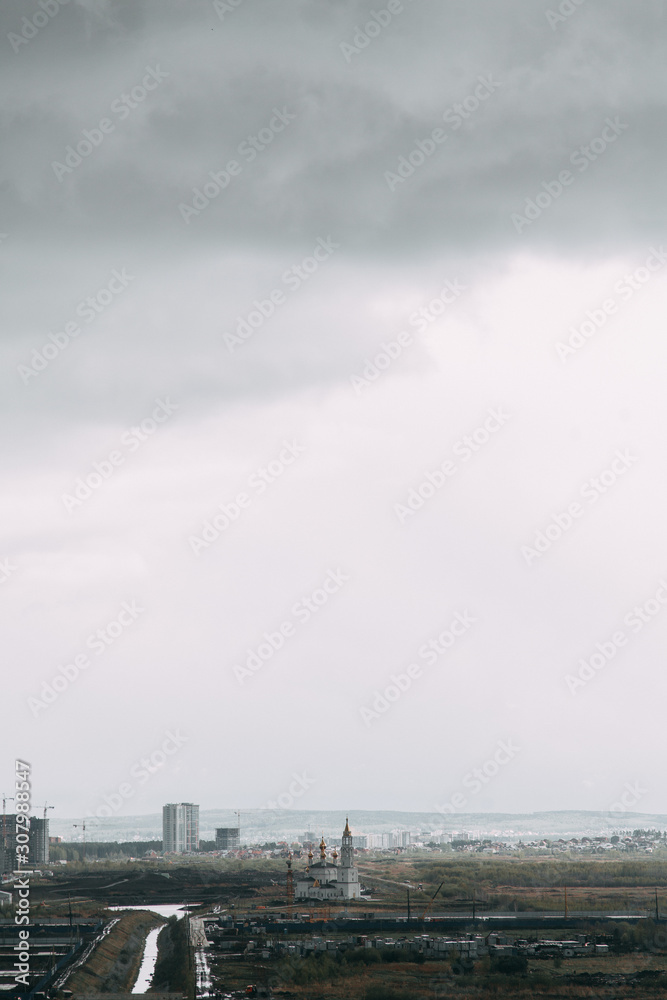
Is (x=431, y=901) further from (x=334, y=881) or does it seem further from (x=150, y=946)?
(x=150, y=946)

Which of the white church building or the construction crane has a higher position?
the white church building

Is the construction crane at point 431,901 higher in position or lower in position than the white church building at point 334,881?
lower

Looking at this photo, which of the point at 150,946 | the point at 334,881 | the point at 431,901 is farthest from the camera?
the point at 431,901

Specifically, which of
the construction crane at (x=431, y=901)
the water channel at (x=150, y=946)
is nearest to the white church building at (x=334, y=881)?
the construction crane at (x=431, y=901)

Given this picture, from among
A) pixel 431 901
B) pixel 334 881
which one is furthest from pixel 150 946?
pixel 431 901

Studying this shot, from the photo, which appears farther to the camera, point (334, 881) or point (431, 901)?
point (431, 901)

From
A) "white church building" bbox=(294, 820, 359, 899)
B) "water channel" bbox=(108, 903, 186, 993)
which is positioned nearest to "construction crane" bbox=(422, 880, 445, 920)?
"white church building" bbox=(294, 820, 359, 899)

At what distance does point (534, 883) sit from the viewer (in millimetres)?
179750

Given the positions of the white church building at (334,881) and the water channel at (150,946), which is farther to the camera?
the white church building at (334,881)

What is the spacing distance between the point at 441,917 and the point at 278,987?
2023 inches

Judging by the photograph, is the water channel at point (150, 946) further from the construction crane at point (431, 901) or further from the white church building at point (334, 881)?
the construction crane at point (431, 901)

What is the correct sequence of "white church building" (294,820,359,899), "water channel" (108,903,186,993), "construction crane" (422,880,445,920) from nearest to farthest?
"water channel" (108,903,186,993) → "construction crane" (422,880,445,920) → "white church building" (294,820,359,899)

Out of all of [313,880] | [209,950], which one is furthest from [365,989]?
[313,880]

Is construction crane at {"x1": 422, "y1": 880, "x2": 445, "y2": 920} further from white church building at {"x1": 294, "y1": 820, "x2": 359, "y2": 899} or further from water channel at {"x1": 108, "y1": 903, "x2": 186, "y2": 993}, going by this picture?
water channel at {"x1": 108, "y1": 903, "x2": 186, "y2": 993}
